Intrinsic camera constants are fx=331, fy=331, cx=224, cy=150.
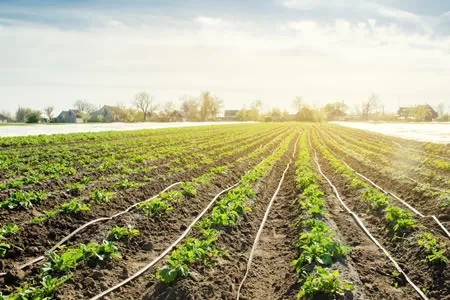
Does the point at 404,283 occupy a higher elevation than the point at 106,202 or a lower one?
lower

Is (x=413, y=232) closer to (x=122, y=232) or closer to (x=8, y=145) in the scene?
(x=122, y=232)

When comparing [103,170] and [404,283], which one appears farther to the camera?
[103,170]

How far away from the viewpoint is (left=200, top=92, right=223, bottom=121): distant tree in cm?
11606

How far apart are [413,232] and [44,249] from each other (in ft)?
23.4

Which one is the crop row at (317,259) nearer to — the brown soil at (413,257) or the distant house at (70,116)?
the brown soil at (413,257)

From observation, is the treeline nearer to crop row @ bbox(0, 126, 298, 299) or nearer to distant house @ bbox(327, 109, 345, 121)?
distant house @ bbox(327, 109, 345, 121)

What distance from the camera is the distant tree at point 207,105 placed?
381ft

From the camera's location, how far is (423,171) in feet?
43.3

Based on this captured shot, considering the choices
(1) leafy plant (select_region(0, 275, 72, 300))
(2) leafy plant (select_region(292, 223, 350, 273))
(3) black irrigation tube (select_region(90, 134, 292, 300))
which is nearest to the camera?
(1) leafy plant (select_region(0, 275, 72, 300))

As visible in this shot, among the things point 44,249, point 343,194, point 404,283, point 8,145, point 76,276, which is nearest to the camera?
point 76,276

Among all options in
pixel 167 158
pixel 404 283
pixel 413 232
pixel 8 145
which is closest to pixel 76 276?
pixel 404 283

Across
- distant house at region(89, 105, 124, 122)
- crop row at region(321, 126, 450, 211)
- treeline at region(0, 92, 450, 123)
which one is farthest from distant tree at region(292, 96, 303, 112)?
crop row at region(321, 126, 450, 211)

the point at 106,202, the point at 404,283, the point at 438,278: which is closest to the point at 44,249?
the point at 106,202

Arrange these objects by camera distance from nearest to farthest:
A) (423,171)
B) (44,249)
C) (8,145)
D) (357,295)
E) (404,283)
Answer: (357,295) < (404,283) < (44,249) < (423,171) < (8,145)
